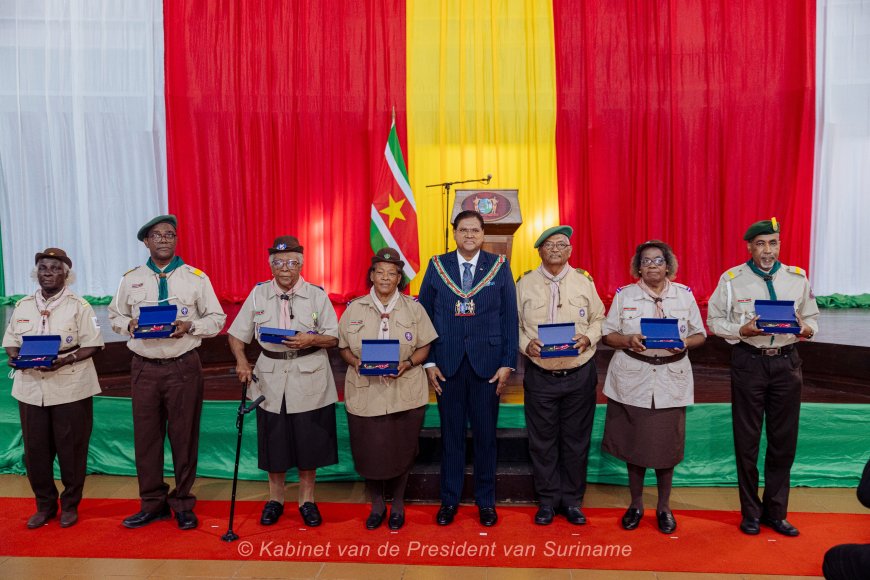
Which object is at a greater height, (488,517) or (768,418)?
(768,418)

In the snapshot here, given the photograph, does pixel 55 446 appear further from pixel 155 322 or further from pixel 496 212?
pixel 496 212

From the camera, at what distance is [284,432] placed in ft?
10.3

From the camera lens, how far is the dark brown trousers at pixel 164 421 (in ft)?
10.3

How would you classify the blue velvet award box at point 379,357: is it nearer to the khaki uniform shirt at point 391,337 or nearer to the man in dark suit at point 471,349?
the khaki uniform shirt at point 391,337

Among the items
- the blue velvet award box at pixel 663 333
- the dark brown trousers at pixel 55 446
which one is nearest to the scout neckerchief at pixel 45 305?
the dark brown trousers at pixel 55 446

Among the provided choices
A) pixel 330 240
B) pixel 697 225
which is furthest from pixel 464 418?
pixel 697 225

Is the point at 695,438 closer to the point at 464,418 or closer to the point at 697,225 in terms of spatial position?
the point at 464,418

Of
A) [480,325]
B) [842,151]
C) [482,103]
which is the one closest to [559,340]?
[480,325]

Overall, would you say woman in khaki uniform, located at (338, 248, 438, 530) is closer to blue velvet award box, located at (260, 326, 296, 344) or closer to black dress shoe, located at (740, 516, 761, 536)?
blue velvet award box, located at (260, 326, 296, 344)

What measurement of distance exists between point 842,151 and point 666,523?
639 cm

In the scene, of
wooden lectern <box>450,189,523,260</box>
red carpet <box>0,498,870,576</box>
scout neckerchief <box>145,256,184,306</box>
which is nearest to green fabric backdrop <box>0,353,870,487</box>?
red carpet <box>0,498,870,576</box>

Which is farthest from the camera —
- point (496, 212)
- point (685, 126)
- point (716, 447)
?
point (685, 126)

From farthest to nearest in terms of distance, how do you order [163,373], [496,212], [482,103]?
[482,103]
[496,212]
[163,373]

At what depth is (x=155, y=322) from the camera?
9.75 ft
